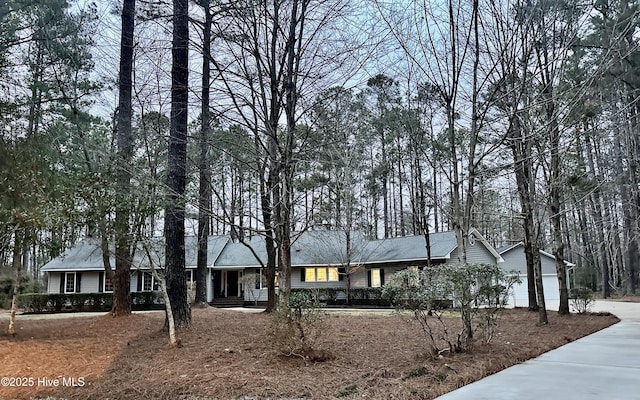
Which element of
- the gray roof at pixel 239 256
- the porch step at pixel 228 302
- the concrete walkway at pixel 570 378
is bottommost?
the porch step at pixel 228 302

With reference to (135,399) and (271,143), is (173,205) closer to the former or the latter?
(271,143)

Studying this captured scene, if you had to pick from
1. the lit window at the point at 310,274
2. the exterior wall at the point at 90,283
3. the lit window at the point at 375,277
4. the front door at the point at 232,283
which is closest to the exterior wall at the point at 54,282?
the exterior wall at the point at 90,283

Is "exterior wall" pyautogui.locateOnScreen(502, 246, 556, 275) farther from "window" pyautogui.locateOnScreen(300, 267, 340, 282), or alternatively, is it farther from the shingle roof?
"window" pyautogui.locateOnScreen(300, 267, 340, 282)

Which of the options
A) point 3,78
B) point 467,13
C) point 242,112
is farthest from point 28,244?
point 467,13

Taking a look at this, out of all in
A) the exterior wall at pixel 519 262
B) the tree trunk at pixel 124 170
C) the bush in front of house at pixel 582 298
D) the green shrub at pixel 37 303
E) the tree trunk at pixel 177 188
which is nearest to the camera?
the tree trunk at pixel 124 170

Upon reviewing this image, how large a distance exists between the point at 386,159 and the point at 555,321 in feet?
48.9

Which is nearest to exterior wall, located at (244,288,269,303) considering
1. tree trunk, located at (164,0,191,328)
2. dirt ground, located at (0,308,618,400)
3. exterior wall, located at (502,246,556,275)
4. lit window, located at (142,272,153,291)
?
lit window, located at (142,272,153,291)

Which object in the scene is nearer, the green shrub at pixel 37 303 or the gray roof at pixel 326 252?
the green shrub at pixel 37 303

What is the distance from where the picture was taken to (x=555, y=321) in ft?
36.6

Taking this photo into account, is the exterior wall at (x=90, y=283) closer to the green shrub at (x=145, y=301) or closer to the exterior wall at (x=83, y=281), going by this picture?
the exterior wall at (x=83, y=281)

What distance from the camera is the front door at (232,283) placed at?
2547cm

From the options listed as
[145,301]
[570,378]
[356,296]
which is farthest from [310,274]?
[570,378]

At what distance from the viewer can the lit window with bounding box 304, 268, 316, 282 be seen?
23.9m

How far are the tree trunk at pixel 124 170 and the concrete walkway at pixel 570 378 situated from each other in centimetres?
570
